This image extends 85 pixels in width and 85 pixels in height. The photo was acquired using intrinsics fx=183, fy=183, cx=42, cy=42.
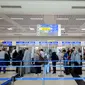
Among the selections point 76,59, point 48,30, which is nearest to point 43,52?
point 48,30

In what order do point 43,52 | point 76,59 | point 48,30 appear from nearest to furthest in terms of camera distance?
point 76,59 → point 48,30 → point 43,52

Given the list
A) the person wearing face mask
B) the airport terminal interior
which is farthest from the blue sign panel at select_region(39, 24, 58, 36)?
the person wearing face mask

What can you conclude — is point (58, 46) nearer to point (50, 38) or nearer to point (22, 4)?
point (50, 38)

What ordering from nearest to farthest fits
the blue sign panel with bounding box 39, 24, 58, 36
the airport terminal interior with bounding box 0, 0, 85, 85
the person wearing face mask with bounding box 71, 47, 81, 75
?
the airport terminal interior with bounding box 0, 0, 85, 85 < the person wearing face mask with bounding box 71, 47, 81, 75 < the blue sign panel with bounding box 39, 24, 58, 36

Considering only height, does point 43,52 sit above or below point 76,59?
above

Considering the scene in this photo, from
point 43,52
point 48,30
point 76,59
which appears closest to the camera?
point 76,59

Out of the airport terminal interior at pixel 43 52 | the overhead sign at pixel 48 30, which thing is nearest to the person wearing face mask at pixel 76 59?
the airport terminal interior at pixel 43 52

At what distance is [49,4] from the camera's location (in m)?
7.86

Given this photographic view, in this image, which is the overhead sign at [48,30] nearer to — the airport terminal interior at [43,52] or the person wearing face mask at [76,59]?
the airport terminal interior at [43,52]

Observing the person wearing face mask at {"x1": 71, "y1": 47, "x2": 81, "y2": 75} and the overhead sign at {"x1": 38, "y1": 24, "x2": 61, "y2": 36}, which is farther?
the overhead sign at {"x1": 38, "y1": 24, "x2": 61, "y2": 36}

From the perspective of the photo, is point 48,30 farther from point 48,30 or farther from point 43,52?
point 43,52

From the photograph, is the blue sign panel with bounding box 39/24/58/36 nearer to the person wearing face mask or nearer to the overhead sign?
the overhead sign

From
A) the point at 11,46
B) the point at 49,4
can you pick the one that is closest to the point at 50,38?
the point at 11,46

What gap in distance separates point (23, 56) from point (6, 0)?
4.66 metres
